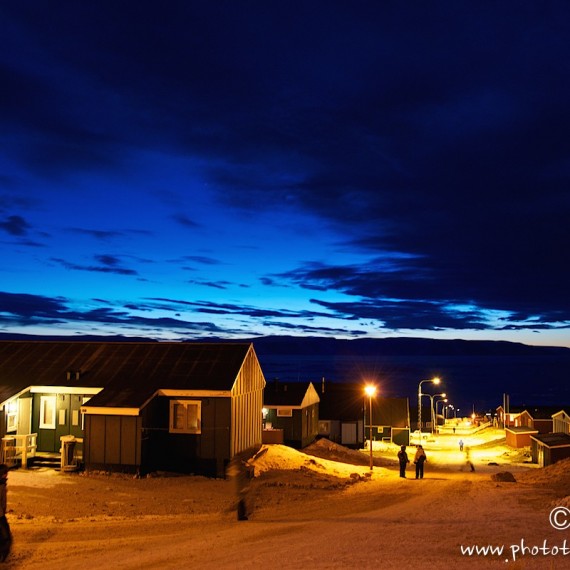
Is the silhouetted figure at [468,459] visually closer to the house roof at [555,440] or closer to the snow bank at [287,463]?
the house roof at [555,440]

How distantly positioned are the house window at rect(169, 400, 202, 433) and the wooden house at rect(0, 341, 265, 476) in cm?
4

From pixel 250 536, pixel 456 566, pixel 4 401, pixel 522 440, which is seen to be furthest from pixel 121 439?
pixel 522 440

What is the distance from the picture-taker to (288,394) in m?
47.1

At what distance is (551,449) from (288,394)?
1863 cm

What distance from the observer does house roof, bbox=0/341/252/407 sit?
2569 centimetres

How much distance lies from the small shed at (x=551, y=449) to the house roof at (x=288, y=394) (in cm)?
1692

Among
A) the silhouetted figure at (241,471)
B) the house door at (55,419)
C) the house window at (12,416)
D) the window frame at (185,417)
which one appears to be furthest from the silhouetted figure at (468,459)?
the house window at (12,416)

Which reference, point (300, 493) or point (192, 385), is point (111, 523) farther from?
point (192, 385)

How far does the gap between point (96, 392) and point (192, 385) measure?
3980mm

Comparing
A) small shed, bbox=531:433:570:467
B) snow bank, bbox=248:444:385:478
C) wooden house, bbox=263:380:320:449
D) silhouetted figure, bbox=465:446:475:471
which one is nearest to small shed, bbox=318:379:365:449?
silhouetted figure, bbox=465:446:475:471

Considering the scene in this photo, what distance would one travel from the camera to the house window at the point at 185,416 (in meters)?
25.4

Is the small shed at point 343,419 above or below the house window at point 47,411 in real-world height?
below

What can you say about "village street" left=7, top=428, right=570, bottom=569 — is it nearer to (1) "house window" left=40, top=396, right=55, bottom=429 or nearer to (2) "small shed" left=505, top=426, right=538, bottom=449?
(1) "house window" left=40, top=396, right=55, bottom=429

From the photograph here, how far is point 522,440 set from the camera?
64000 millimetres
